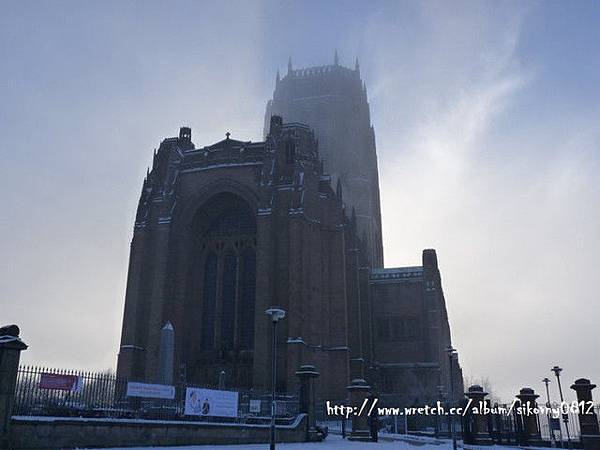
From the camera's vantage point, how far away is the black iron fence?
1616 cm

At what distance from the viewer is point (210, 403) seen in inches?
901

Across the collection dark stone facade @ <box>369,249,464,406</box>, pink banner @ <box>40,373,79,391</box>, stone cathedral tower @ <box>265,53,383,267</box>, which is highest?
stone cathedral tower @ <box>265,53,383,267</box>

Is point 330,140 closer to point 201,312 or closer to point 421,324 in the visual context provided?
point 421,324

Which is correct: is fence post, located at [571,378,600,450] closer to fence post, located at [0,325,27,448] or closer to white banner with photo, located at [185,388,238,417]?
white banner with photo, located at [185,388,238,417]

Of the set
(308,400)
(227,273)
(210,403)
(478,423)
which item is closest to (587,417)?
(478,423)

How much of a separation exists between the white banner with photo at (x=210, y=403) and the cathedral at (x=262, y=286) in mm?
13037

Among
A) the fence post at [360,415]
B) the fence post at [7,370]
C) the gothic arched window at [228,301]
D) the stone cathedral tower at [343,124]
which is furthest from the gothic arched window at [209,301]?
the stone cathedral tower at [343,124]

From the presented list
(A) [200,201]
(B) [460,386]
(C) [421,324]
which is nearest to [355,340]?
(C) [421,324]

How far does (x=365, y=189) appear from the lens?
288 feet

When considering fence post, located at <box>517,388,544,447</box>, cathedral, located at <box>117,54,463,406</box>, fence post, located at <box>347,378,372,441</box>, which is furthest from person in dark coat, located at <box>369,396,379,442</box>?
cathedral, located at <box>117,54,463,406</box>

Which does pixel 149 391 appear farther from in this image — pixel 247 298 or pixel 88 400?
pixel 247 298

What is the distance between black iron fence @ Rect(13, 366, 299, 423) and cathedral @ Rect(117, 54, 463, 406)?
50.8 ft

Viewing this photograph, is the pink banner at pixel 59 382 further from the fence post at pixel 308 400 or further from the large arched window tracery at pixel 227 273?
the large arched window tracery at pixel 227 273

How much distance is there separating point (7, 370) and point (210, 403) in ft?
31.9
